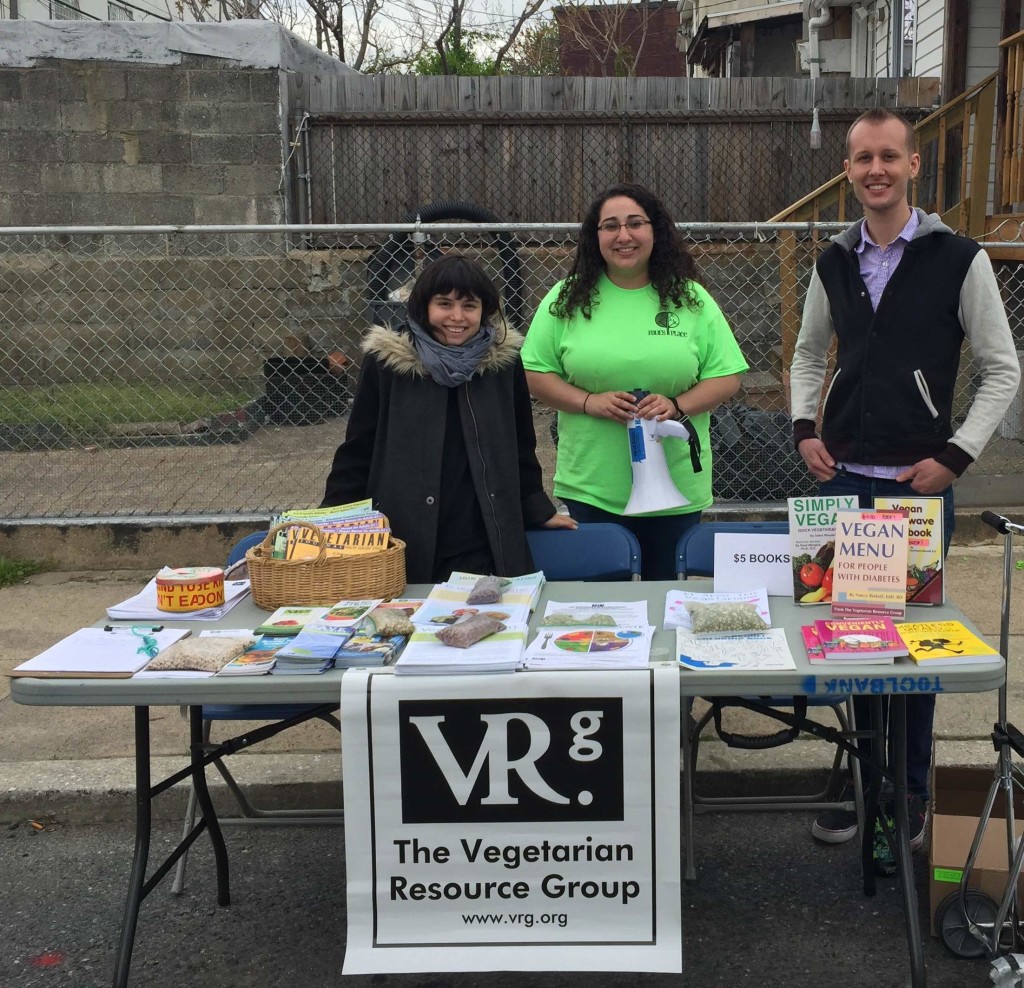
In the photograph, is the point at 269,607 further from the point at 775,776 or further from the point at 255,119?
the point at 255,119

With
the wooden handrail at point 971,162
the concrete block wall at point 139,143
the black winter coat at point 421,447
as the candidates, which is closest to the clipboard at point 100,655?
the black winter coat at point 421,447

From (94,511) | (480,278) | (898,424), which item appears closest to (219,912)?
(480,278)

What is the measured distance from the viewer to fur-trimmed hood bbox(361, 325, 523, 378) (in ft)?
11.0

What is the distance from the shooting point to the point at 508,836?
8.41ft

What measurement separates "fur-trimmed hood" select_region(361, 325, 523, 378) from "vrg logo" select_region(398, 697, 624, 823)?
3.93 ft

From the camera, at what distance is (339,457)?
351 cm

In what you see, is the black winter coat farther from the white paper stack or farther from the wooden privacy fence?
the wooden privacy fence

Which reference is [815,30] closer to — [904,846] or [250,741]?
[904,846]

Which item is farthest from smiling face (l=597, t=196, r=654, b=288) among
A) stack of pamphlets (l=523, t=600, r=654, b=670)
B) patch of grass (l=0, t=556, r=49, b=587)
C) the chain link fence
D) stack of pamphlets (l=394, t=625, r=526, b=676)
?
the chain link fence

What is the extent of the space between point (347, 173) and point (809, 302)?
29.7 feet

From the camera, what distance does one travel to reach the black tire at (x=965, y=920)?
2818 millimetres

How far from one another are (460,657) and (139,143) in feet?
31.5

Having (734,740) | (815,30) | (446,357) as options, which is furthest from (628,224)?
(815,30)

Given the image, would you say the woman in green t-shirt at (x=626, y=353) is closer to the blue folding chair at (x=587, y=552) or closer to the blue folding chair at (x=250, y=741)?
the blue folding chair at (x=587, y=552)
